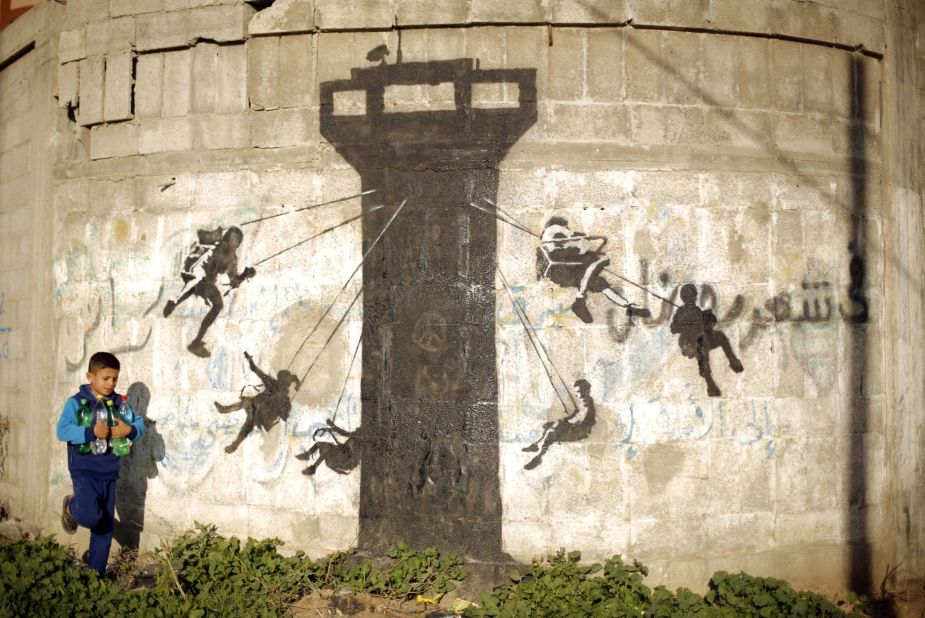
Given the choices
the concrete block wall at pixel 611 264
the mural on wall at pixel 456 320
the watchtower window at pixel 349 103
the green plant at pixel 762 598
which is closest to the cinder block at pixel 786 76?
the concrete block wall at pixel 611 264

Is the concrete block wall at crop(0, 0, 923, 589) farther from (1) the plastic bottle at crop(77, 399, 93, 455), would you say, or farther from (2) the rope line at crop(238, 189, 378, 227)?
(1) the plastic bottle at crop(77, 399, 93, 455)

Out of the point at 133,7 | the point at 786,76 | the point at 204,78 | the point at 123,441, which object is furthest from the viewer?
the point at 133,7

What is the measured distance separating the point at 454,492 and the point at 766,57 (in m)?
3.64

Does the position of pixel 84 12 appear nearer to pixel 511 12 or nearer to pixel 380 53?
pixel 380 53

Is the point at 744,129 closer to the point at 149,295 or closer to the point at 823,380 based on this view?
the point at 823,380

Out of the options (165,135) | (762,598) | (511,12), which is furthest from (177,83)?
(762,598)

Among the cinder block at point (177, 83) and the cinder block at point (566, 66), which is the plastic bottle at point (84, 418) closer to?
the cinder block at point (177, 83)

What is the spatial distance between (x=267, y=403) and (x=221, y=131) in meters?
1.97

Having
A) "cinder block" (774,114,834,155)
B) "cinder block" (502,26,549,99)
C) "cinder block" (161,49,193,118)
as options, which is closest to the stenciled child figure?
"cinder block" (161,49,193,118)

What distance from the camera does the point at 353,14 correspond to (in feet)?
18.2

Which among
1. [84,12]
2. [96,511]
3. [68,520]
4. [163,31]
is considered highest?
[84,12]

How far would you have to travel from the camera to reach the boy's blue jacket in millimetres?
5000

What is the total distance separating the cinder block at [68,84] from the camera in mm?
6383

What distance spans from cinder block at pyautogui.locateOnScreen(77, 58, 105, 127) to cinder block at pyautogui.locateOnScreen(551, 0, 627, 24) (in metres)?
3.48
